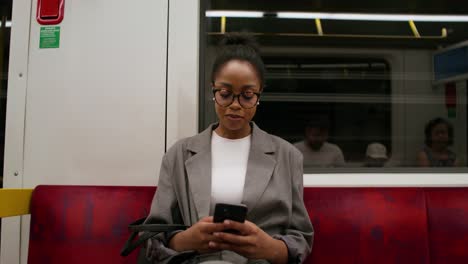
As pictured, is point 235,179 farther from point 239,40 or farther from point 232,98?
point 239,40

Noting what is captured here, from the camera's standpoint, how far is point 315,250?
1.71 meters

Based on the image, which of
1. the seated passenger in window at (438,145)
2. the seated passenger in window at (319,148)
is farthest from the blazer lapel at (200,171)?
the seated passenger in window at (438,145)

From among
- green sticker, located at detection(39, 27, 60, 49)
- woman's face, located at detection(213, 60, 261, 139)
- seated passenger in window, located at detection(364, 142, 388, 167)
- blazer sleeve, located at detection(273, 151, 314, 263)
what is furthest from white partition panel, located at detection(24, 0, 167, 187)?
seated passenger in window, located at detection(364, 142, 388, 167)

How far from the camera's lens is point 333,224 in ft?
5.65

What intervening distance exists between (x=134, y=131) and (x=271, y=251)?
1.07 m

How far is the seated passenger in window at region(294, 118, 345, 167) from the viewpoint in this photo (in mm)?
2146

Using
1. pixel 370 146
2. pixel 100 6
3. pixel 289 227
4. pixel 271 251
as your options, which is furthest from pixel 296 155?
pixel 100 6

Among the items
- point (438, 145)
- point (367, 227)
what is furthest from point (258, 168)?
point (438, 145)

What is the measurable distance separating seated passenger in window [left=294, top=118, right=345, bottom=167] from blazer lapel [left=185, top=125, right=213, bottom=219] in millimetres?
795

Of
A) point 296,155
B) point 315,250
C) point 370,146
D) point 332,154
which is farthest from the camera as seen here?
point 370,146

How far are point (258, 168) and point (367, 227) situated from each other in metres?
0.69

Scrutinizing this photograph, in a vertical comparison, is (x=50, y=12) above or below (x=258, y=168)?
above

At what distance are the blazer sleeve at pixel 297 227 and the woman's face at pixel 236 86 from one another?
0.98 ft

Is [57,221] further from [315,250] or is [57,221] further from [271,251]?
[315,250]
